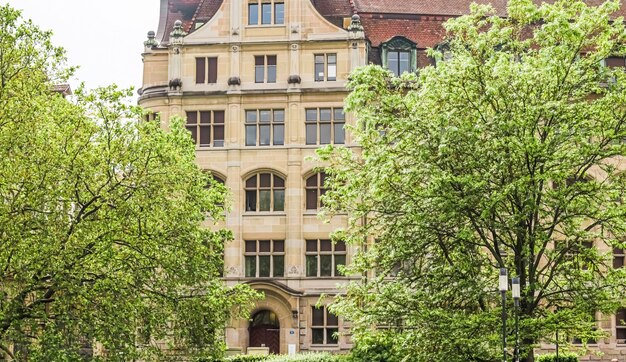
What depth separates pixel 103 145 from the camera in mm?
30438

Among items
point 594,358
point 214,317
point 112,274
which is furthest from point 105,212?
point 594,358

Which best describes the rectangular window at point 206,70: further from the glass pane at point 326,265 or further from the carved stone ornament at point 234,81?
the glass pane at point 326,265

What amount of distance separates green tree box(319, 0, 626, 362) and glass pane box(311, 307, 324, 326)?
19229mm

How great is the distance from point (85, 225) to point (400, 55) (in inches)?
1157

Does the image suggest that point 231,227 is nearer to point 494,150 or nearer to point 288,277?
point 288,277

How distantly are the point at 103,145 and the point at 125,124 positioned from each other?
1.14 metres

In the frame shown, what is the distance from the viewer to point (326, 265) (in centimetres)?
5191

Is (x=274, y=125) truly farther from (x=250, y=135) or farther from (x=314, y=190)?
(x=314, y=190)

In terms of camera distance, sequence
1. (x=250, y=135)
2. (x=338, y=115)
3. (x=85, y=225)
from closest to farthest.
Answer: (x=85, y=225) < (x=338, y=115) < (x=250, y=135)

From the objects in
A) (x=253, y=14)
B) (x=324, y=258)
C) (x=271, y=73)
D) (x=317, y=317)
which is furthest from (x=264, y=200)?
(x=253, y=14)

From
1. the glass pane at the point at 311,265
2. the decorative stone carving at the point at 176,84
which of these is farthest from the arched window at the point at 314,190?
the decorative stone carving at the point at 176,84

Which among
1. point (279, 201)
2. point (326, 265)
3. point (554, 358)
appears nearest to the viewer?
point (554, 358)

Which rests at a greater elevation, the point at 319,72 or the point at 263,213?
the point at 319,72

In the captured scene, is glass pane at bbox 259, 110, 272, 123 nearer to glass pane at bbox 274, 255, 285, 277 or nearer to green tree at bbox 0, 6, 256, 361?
glass pane at bbox 274, 255, 285, 277
